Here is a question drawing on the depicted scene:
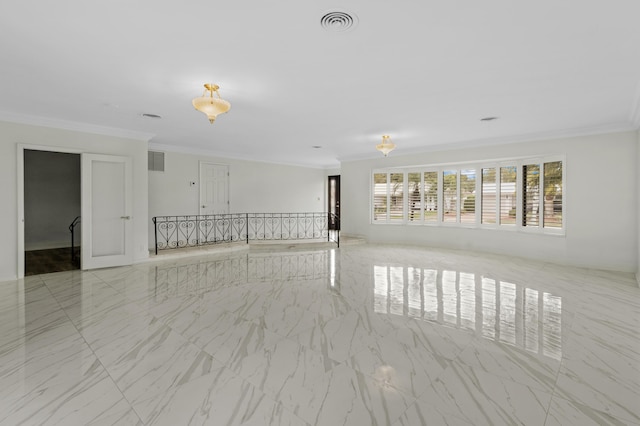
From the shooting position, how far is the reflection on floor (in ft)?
18.8

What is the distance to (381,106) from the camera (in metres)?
4.63

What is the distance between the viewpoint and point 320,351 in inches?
102

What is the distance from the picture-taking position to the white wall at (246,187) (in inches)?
308

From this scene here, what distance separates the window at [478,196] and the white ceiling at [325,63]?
1281 millimetres

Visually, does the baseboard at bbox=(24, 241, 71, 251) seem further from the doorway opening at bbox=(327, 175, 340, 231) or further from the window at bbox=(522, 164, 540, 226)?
the window at bbox=(522, 164, 540, 226)

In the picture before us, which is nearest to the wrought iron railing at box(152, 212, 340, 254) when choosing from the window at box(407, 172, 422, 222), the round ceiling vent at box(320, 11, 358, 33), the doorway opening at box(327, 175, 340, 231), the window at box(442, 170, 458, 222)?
the doorway opening at box(327, 175, 340, 231)

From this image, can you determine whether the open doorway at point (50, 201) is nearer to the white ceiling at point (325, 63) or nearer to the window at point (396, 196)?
the white ceiling at point (325, 63)

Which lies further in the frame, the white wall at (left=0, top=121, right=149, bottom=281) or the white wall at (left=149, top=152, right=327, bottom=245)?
the white wall at (left=149, top=152, right=327, bottom=245)

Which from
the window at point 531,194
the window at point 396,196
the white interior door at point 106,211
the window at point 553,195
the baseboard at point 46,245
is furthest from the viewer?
the window at point 396,196

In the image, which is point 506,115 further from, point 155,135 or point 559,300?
point 155,135

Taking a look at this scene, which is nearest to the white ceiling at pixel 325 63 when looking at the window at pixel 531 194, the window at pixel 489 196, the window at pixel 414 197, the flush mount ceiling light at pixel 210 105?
the flush mount ceiling light at pixel 210 105

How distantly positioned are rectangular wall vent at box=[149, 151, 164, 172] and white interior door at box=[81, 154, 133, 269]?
4.98ft

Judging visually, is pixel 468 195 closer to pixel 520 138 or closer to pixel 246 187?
pixel 520 138

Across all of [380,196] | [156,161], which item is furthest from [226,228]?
[380,196]
